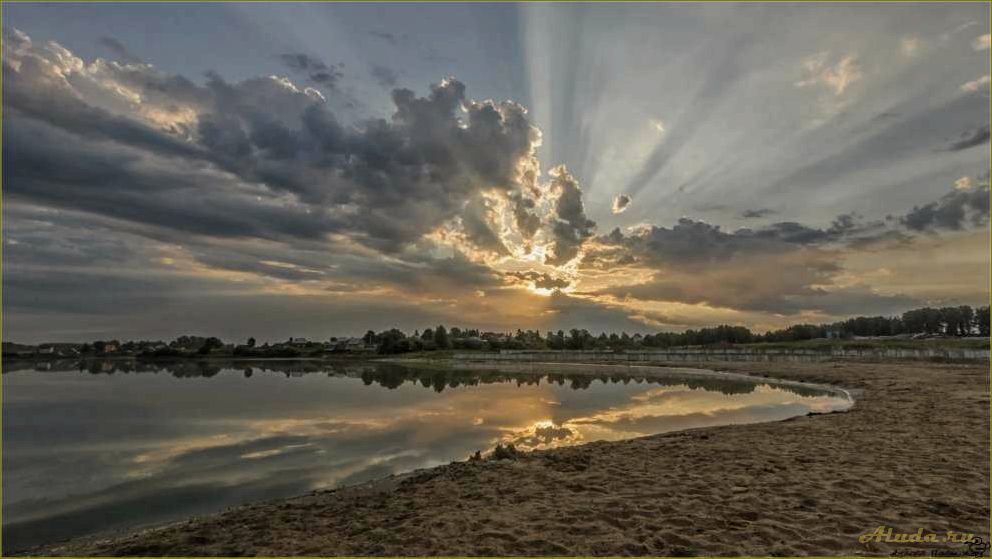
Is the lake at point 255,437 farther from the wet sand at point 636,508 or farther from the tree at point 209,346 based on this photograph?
the tree at point 209,346

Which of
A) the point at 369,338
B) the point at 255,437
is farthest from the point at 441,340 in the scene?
the point at 255,437

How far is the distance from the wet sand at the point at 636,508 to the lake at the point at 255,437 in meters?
2.03

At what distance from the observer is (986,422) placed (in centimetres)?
1487

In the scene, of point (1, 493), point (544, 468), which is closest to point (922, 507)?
point (544, 468)

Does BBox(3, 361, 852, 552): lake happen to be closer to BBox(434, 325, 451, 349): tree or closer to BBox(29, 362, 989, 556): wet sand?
BBox(29, 362, 989, 556): wet sand

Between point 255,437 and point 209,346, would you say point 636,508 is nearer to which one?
point 255,437

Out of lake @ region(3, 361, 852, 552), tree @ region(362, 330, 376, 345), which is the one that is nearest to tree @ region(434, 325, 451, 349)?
tree @ region(362, 330, 376, 345)

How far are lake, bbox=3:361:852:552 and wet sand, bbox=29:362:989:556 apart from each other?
2033 millimetres

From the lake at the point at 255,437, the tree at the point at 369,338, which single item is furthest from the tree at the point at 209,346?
the lake at the point at 255,437

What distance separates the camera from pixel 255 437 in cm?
1700

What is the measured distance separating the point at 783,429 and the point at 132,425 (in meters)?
24.0

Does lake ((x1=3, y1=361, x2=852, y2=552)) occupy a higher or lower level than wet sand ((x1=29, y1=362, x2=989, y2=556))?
lower

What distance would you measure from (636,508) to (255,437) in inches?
→ 559

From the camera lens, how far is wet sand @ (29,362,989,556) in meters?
6.23
